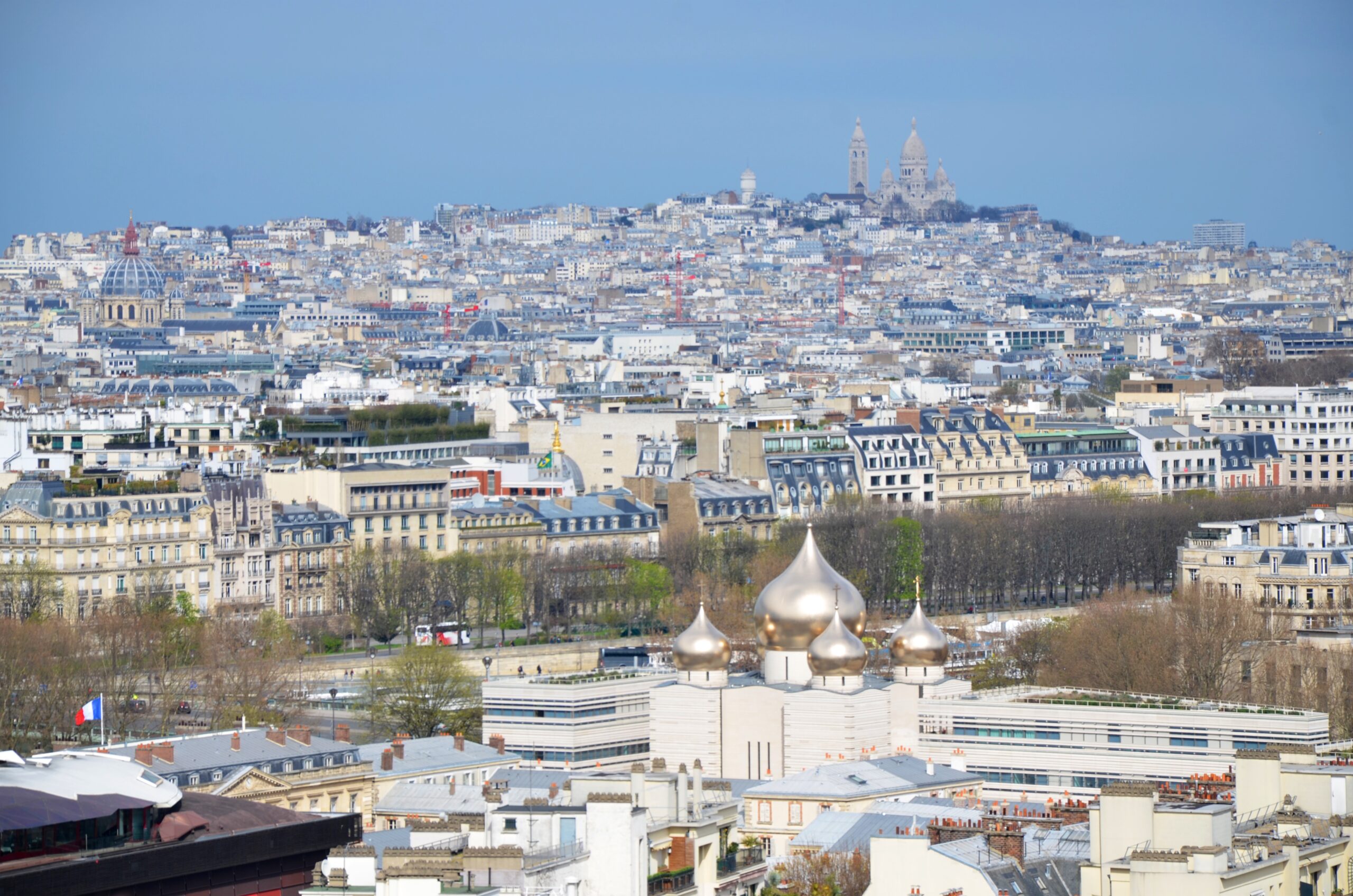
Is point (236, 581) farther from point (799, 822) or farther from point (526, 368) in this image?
point (526, 368)

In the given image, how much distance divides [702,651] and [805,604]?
4.49 ft

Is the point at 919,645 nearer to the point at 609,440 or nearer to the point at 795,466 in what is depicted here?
the point at 795,466

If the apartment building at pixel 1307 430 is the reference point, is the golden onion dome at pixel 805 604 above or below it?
below

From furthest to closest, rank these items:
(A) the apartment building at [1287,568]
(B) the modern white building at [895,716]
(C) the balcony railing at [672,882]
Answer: (A) the apartment building at [1287,568] → (B) the modern white building at [895,716] → (C) the balcony railing at [672,882]

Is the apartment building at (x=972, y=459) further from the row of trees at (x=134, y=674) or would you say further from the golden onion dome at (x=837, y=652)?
the golden onion dome at (x=837, y=652)

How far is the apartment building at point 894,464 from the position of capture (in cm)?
8369

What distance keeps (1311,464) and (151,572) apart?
36.8 metres

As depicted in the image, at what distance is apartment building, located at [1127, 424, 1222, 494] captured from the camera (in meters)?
89.5

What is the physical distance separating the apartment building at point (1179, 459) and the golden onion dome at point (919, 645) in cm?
4559

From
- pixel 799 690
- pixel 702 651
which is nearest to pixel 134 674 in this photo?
pixel 702 651

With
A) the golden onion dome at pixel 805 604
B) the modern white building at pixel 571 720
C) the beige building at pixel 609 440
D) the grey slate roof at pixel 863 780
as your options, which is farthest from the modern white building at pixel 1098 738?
the beige building at pixel 609 440

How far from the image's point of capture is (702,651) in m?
43.5

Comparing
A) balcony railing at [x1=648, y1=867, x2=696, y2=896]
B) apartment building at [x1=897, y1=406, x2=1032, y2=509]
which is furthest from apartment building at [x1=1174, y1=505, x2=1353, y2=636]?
balcony railing at [x1=648, y1=867, x2=696, y2=896]

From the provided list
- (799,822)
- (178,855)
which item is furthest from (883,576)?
(178,855)
